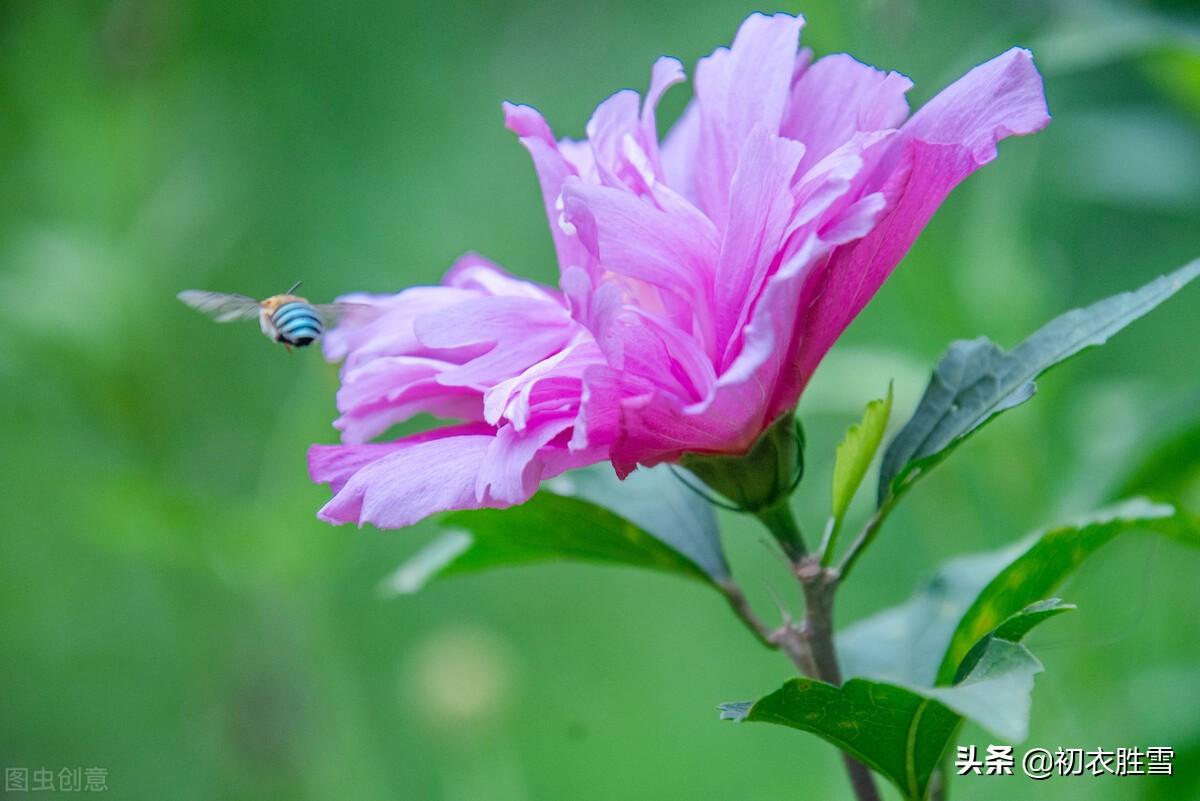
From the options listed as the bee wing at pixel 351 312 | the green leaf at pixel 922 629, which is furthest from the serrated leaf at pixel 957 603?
the bee wing at pixel 351 312

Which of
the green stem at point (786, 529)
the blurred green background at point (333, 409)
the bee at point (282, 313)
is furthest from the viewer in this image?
the blurred green background at point (333, 409)

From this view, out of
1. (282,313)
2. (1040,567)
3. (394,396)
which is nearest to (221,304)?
(282,313)

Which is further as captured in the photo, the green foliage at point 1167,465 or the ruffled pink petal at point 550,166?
the green foliage at point 1167,465

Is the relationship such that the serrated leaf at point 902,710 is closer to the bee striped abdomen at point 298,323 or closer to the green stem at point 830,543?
the green stem at point 830,543

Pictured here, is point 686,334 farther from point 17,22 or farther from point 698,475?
point 17,22

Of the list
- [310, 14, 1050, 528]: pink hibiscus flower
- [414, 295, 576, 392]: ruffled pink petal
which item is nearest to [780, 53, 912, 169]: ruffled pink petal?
[310, 14, 1050, 528]: pink hibiscus flower
